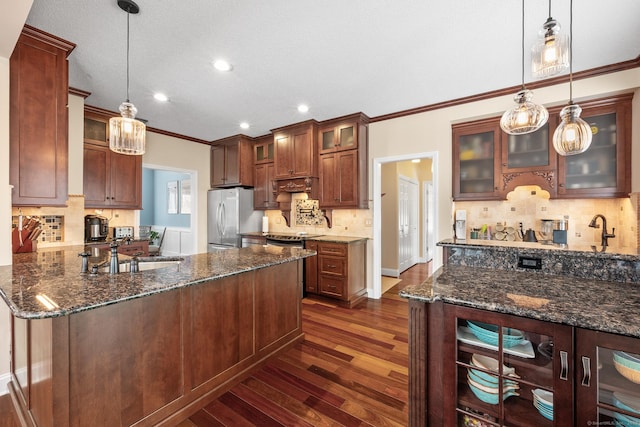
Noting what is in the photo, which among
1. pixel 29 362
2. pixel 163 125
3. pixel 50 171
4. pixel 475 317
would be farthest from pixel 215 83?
pixel 475 317

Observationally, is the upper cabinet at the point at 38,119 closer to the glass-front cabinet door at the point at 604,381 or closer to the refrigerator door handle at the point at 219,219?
the refrigerator door handle at the point at 219,219

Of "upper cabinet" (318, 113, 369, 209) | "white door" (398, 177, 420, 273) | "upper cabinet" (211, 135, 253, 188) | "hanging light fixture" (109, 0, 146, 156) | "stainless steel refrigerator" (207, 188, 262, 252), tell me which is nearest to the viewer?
"hanging light fixture" (109, 0, 146, 156)

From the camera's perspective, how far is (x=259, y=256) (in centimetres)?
239

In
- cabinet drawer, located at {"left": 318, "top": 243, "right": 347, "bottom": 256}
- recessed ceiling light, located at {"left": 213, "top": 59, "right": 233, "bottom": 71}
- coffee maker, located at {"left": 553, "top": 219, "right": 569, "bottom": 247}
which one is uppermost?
recessed ceiling light, located at {"left": 213, "top": 59, "right": 233, "bottom": 71}

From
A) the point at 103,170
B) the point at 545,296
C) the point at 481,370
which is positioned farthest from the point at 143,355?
the point at 103,170

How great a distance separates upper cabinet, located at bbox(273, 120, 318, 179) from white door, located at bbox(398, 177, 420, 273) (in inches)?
94.6

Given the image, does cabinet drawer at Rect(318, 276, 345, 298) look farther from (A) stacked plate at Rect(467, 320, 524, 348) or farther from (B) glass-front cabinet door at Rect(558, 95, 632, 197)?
(B) glass-front cabinet door at Rect(558, 95, 632, 197)

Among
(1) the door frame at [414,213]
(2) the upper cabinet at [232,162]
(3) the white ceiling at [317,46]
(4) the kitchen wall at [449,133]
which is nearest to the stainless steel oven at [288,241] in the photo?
(4) the kitchen wall at [449,133]

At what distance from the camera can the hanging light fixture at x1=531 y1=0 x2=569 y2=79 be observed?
140 cm

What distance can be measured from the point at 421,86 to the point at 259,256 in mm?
2565

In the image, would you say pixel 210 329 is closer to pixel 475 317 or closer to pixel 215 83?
pixel 475 317

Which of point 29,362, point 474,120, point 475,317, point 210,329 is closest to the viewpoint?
point 475,317

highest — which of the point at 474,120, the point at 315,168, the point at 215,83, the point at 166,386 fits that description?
the point at 215,83

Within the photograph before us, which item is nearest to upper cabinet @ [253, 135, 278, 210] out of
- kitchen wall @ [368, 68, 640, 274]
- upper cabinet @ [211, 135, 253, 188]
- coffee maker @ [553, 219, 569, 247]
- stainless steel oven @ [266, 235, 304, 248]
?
upper cabinet @ [211, 135, 253, 188]
